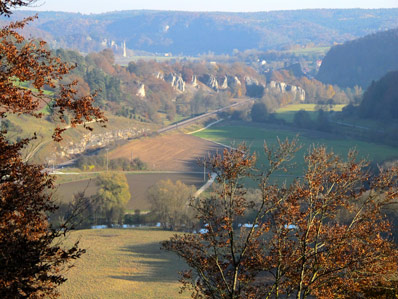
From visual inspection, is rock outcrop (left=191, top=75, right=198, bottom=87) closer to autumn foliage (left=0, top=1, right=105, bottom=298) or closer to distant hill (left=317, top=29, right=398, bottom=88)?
distant hill (left=317, top=29, right=398, bottom=88)

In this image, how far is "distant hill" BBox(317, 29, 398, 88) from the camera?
497 ft

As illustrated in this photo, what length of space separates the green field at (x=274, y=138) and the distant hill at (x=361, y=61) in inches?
3009

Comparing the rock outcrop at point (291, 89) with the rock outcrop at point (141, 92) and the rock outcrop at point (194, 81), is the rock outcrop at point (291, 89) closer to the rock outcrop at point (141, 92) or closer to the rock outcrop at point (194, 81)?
the rock outcrop at point (194, 81)

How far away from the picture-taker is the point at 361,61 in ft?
523

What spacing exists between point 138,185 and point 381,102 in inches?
2042

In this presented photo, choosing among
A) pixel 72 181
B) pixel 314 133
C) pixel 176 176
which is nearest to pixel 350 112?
pixel 314 133

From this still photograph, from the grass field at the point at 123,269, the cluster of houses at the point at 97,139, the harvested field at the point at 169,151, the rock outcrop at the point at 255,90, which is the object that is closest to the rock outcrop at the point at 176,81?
the rock outcrop at the point at 255,90

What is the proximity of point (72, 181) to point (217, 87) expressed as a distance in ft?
293

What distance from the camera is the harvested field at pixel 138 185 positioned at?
130 feet

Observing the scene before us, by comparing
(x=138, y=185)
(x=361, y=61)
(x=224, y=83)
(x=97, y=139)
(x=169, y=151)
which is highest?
(x=361, y=61)

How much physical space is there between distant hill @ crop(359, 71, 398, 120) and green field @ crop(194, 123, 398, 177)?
1425 centimetres

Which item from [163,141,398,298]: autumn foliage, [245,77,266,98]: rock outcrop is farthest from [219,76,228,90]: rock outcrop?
[163,141,398,298]: autumn foliage

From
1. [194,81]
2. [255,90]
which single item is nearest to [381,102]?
[255,90]

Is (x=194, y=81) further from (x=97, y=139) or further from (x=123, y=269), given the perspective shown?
(x=123, y=269)
